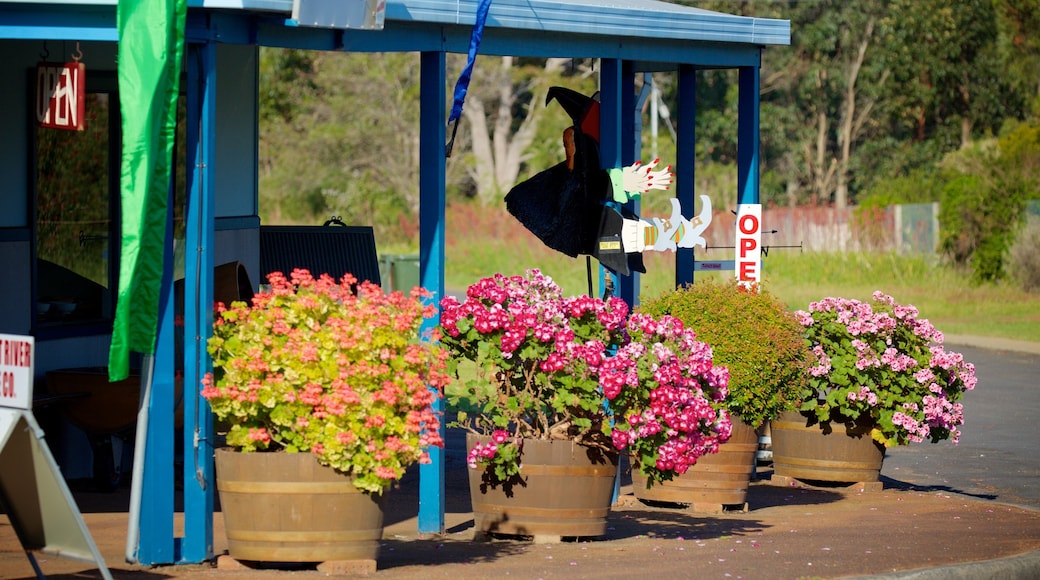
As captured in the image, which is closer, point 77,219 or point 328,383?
point 328,383

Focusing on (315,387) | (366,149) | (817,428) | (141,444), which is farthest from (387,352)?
Answer: (366,149)

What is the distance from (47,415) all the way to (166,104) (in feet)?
11.4

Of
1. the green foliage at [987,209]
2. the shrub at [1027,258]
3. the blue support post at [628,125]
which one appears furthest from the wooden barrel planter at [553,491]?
the green foliage at [987,209]

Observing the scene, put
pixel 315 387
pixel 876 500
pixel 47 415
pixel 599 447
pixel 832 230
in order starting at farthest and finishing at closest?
pixel 832 230
pixel 876 500
pixel 47 415
pixel 599 447
pixel 315 387

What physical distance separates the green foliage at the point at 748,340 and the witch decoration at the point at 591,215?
421 mm

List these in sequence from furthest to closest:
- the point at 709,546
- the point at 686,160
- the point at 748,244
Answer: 1. the point at 686,160
2. the point at 748,244
3. the point at 709,546

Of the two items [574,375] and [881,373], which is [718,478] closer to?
[881,373]

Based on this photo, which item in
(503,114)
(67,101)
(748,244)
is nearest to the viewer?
(67,101)

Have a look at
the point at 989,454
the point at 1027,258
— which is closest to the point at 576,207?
the point at 989,454

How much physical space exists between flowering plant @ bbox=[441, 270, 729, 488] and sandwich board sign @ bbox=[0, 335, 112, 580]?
230cm

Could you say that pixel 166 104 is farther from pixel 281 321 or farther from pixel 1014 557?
pixel 1014 557

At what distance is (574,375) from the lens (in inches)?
315

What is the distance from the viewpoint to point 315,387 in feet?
22.8

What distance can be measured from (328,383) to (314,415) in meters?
0.16
